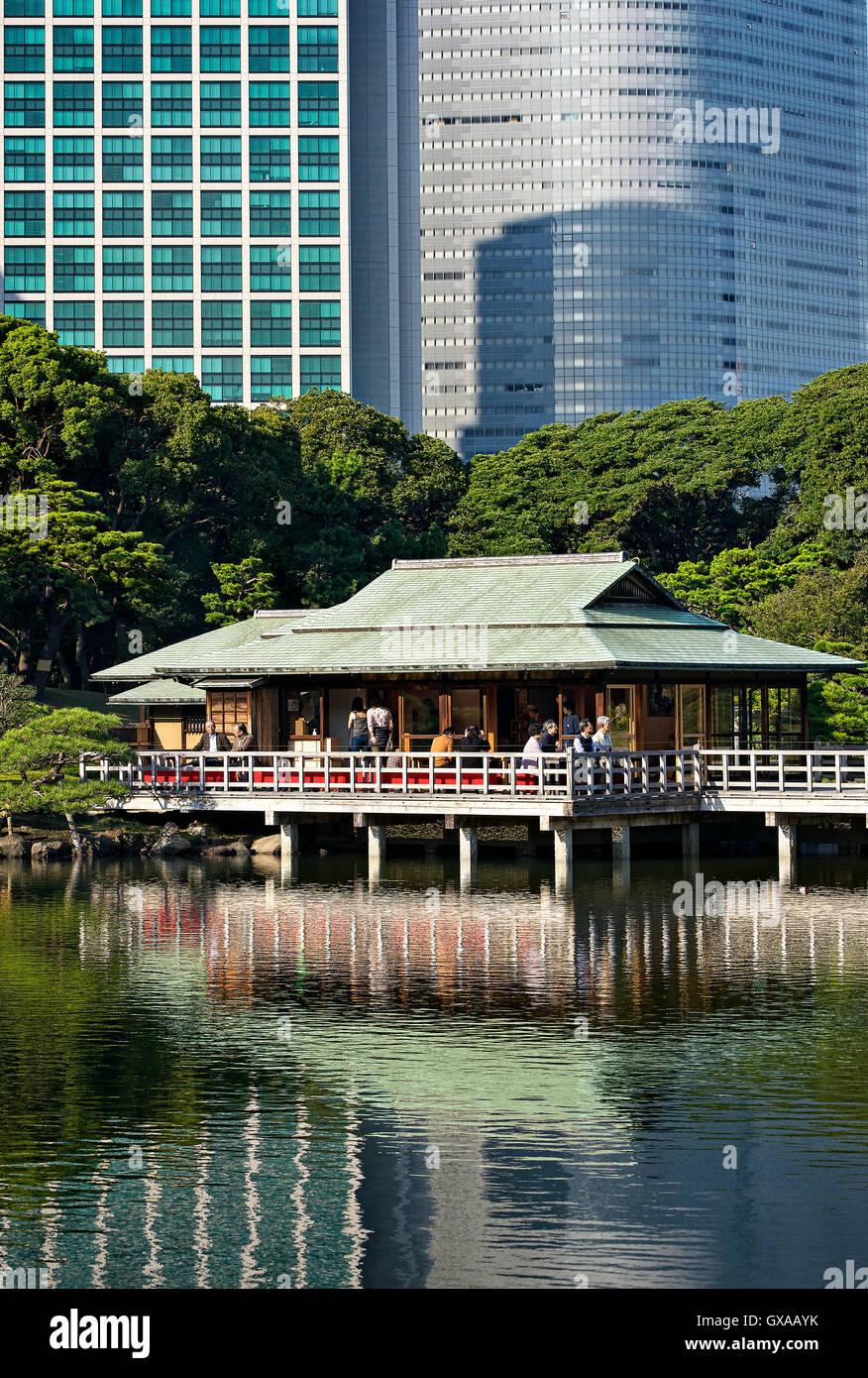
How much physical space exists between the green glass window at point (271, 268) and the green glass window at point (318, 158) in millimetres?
5856

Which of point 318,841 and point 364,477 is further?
point 364,477

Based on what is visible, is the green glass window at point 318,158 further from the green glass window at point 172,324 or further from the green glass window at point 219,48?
the green glass window at point 172,324

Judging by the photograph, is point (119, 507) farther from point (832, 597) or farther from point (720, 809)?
point (720, 809)

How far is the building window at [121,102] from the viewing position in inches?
5271

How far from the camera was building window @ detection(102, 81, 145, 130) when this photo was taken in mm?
133875

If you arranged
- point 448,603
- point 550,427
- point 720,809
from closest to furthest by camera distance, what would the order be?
point 720,809 < point 448,603 < point 550,427

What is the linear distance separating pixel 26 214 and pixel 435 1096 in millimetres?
125777

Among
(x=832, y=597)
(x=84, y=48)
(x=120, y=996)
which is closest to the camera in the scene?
(x=120, y=996)

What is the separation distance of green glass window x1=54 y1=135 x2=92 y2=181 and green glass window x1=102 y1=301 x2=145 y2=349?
1001 cm

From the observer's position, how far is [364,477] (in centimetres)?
7556

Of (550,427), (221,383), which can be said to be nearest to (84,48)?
(221,383)

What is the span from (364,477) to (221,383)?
63.5 meters

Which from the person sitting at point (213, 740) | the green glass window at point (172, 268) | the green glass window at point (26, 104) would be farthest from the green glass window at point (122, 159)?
the person sitting at point (213, 740)
